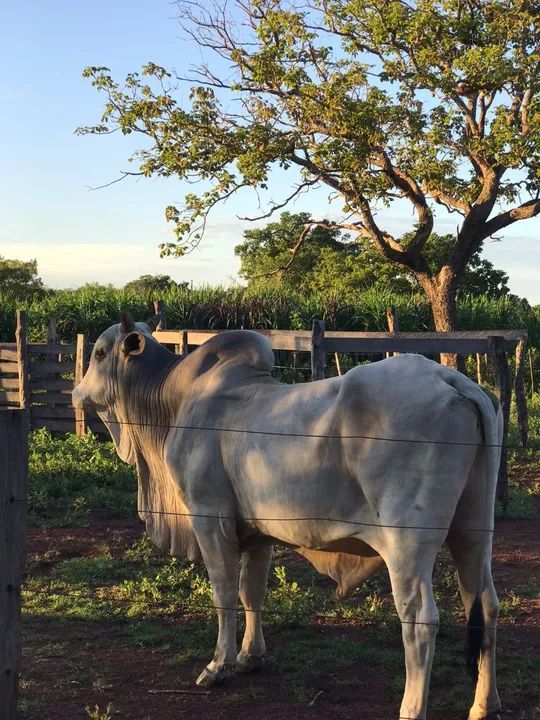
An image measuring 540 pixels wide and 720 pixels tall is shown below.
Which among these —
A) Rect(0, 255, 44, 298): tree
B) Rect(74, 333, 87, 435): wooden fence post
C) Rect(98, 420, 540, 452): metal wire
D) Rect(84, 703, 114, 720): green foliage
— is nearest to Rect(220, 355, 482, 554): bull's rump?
Rect(98, 420, 540, 452): metal wire

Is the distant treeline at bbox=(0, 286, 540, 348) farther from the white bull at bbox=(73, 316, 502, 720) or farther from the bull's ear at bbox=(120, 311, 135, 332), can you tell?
the white bull at bbox=(73, 316, 502, 720)

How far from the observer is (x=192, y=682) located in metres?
4.46

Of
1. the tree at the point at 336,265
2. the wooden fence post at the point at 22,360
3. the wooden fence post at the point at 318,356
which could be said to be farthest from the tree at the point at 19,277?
the wooden fence post at the point at 318,356

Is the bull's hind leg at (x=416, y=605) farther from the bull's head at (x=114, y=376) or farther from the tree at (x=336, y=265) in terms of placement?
the tree at (x=336, y=265)

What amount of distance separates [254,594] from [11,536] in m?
1.79

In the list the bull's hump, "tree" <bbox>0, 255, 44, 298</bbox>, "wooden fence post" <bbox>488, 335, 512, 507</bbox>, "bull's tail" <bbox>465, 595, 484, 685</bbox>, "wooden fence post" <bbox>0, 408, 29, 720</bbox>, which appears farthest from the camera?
"tree" <bbox>0, 255, 44, 298</bbox>

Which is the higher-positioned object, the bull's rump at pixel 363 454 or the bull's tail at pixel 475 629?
the bull's rump at pixel 363 454

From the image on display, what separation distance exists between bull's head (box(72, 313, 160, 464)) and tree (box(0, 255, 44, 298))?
106 ft

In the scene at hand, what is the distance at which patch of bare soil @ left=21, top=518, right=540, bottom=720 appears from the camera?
4082mm

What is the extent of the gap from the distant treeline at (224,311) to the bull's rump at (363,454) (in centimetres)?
1559

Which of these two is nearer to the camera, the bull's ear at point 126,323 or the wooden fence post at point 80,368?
the bull's ear at point 126,323

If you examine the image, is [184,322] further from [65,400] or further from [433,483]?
[433,483]

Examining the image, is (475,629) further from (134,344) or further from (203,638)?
(134,344)

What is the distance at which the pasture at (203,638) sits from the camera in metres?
4.19
